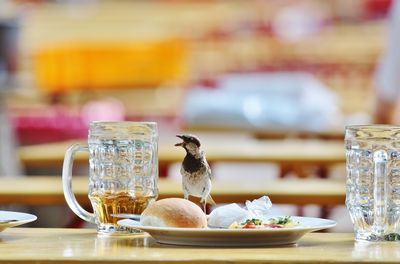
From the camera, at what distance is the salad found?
1413 millimetres

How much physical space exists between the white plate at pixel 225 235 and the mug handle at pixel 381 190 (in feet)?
0.25

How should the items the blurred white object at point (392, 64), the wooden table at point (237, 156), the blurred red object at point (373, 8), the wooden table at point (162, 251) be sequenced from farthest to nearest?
1. the blurred red object at point (373, 8)
2. the blurred white object at point (392, 64)
3. the wooden table at point (237, 156)
4. the wooden table at point (162, 251)

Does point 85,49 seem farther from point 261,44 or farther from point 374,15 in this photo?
point 374,15

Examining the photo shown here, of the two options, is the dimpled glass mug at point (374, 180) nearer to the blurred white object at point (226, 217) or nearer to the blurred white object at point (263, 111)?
the blurred white object at point (226, 217)

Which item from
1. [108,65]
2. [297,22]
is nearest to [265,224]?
[108,65]

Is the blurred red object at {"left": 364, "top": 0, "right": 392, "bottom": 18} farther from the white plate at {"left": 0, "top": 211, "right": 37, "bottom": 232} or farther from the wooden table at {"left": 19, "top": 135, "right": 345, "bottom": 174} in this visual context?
the white plate at {"left": 0, "top": 211, "right": 37, "bottom": 232}

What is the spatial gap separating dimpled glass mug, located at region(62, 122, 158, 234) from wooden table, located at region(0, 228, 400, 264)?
5 centimetres

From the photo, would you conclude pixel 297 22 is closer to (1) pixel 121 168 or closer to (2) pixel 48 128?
(2) pixel 48 128

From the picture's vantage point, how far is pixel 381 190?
4.74 feet

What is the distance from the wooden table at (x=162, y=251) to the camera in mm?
1250

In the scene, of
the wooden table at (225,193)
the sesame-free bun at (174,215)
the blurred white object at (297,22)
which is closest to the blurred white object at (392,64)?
the wooden table at (225,193)

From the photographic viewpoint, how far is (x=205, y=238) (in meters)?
1.37

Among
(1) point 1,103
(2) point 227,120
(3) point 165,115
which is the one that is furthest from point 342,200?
(3) point 165,115

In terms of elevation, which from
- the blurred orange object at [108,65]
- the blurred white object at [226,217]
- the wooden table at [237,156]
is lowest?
the blurred white object at [226,217]
